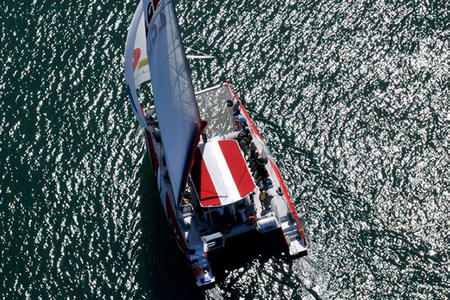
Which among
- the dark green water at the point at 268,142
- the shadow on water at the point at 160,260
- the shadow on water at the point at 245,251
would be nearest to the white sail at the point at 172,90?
the shadow on water at the point at 160,260

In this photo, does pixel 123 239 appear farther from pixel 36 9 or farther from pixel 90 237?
pixel 36 9

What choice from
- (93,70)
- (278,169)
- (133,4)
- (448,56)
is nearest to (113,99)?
(93,70)

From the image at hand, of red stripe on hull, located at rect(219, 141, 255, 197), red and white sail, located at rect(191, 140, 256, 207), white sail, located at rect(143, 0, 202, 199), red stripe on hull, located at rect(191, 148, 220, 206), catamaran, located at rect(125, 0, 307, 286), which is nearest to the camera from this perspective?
white sail, located at rect(143, 0, 202, 199)

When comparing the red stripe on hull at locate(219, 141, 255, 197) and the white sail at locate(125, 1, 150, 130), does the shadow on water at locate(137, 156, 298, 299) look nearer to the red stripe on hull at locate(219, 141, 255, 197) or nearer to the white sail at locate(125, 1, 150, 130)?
the red stripe on hull at locate(219, 141, 255, 197)

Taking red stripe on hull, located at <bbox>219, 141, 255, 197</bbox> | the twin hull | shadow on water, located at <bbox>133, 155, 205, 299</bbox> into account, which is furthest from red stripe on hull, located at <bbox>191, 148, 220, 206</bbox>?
shadow on water, located at <bbox>133, 155, 205, 299</bbox>

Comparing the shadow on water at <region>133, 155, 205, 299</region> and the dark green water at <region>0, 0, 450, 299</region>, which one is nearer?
the shadow on water at <region>133, 155, 205, 299</region>

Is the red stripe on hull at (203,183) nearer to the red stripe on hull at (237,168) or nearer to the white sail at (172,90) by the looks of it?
the white sail at (172,90)

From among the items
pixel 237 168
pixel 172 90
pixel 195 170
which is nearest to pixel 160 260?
pixel 195 170
